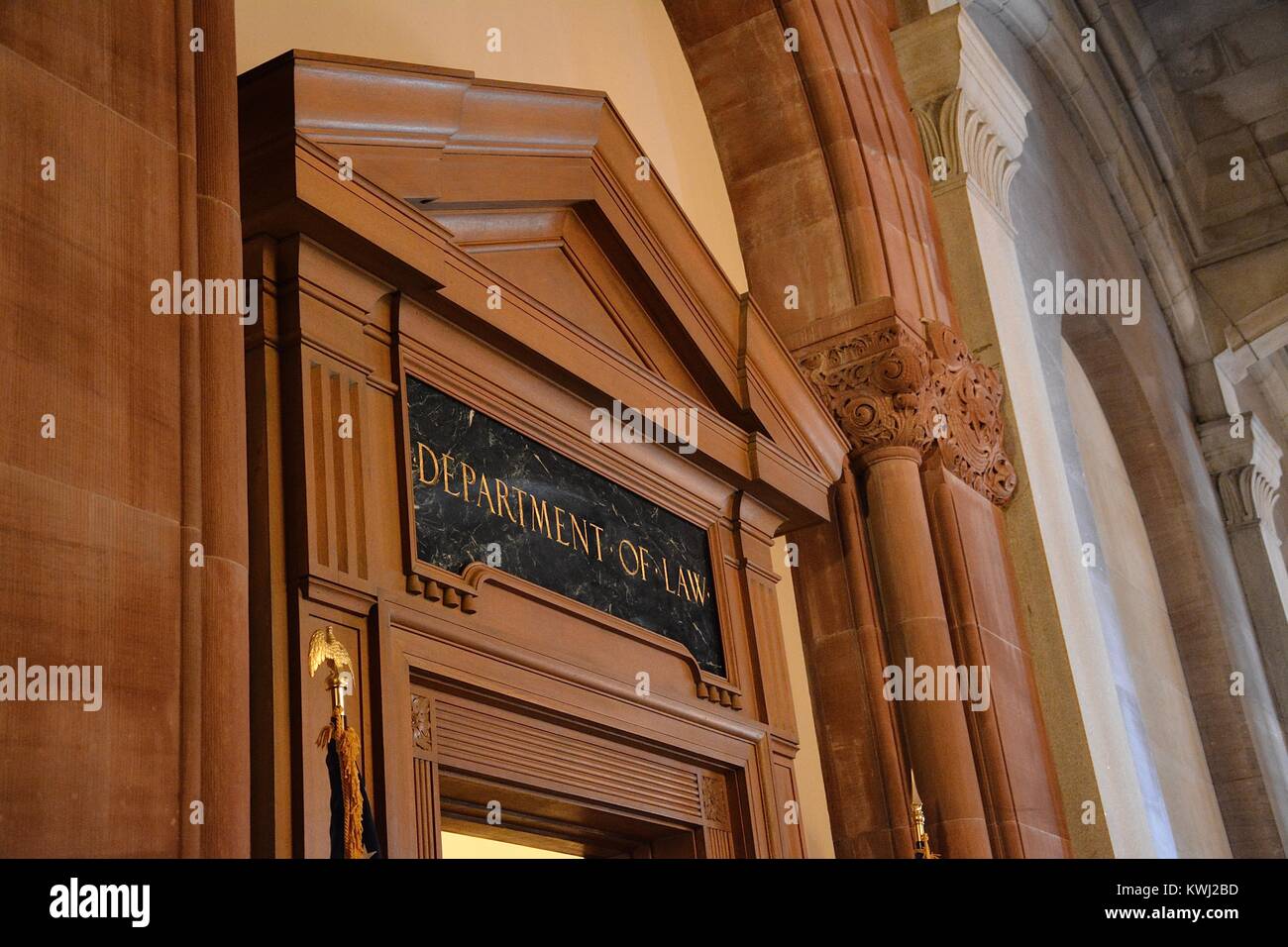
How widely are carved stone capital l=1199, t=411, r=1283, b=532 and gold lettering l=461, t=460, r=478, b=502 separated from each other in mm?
9753

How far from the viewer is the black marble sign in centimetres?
429

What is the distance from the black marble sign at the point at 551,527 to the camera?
4.29 m

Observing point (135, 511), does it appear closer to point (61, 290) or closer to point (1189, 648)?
point (61, 290)

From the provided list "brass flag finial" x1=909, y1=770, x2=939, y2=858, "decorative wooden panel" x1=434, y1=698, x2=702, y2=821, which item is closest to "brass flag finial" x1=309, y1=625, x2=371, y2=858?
"decorative wooden panel" x1=434, y1=698, x2=702, y2=821

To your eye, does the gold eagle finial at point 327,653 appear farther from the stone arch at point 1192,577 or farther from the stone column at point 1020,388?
the stone arch at point 1192,577

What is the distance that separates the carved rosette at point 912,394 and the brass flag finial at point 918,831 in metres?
1.60

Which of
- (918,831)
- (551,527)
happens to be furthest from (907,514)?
(551,527)

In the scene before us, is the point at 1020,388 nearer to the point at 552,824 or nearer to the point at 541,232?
the point at 541,232

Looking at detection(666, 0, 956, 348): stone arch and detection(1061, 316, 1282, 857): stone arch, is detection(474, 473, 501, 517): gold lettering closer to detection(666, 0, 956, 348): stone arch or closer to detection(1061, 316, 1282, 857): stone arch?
detection(666, 0, 956, 348): stone arch

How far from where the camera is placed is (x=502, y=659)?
4.27 meters

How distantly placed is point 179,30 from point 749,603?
3.07 m

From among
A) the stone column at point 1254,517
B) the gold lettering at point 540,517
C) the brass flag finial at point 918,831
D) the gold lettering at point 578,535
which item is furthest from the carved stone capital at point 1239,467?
the gold lettering at point 540,517
